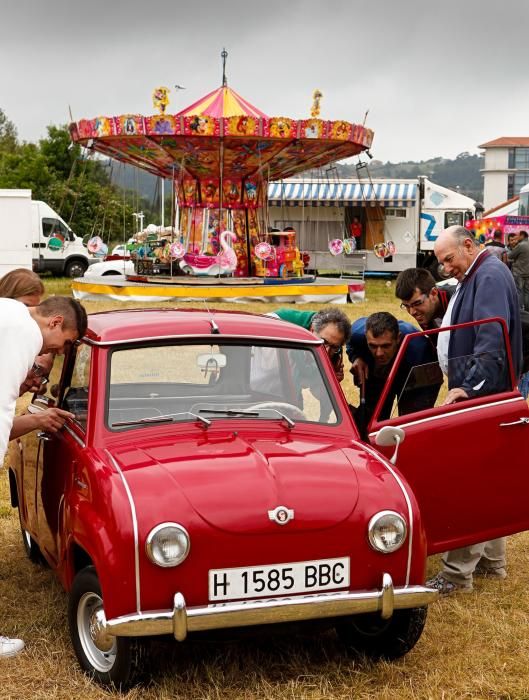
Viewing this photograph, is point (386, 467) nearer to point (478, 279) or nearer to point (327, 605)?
point (327, 605)

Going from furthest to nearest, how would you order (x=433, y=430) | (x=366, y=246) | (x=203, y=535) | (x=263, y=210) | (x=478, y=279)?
(x=366, y=246) < (x=263, y=210) < (x=478, y=279) < (x=433, y=430) < (x=203, y=535)

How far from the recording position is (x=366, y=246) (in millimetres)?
39188

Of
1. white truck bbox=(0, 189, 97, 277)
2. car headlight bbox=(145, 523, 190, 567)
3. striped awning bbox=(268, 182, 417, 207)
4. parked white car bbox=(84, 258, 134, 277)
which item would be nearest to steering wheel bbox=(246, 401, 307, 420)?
car headlight bbox=(145, 523, 190, 567)

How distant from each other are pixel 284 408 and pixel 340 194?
33.9 m

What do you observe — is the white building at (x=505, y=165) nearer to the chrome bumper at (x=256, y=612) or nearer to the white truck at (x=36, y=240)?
the white truck at (x=36, y=240)

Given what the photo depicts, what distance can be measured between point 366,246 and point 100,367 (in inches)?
1379

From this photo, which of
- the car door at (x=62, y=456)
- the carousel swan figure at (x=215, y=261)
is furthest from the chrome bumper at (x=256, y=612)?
the carousel swan figure at (x=215, y=261)

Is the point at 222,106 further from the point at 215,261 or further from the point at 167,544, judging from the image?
the point at 167,544

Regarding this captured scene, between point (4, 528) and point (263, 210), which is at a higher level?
point (263, 210)

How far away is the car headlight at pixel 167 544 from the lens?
386 cm

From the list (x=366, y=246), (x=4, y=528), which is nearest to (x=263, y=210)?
(x=366, y=246)

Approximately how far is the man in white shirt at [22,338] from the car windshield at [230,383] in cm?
27

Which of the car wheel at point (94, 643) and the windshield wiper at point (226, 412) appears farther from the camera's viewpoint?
the windshield wiper at point (226, 412)

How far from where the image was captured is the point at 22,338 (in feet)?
14.8
